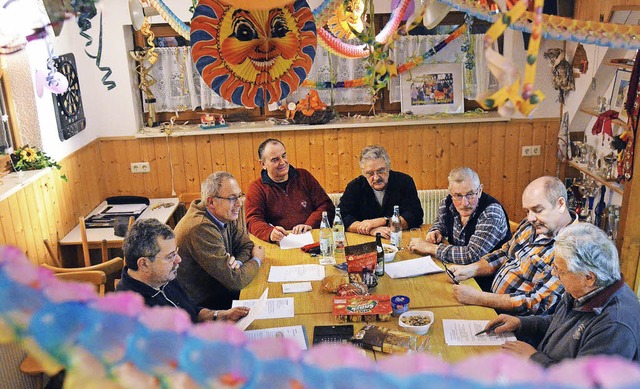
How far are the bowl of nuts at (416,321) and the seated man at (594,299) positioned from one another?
43 cm

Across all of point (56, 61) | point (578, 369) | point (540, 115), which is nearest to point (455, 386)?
point (578, 369)

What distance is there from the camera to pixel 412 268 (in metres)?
3.05

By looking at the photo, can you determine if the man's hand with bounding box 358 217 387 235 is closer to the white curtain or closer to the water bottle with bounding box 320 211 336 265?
the water bottle with bounding box 320 211 336 265

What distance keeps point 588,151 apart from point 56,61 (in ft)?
14.0

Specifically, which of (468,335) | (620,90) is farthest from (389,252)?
(620,90)

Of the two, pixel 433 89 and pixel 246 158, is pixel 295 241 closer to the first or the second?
pixel 246 158

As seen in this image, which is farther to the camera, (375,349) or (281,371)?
(375,349)

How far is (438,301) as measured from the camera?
269 cm

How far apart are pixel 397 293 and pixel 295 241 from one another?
923 mm

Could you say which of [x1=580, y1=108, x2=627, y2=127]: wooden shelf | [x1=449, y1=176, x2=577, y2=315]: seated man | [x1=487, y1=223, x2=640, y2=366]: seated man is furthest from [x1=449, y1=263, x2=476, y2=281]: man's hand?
[x1=580, y1=108, x2=627, y2=127]: wooden shelf

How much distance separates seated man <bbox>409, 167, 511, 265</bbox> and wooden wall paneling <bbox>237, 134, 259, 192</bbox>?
7.99 feet

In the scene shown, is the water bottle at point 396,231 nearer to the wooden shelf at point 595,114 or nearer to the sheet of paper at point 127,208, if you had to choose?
the wooden shelf at point 595,114

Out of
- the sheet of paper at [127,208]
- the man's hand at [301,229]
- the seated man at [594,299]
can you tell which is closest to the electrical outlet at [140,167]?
the sheet of paper at [127,208]

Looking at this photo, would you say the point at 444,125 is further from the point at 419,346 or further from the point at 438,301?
the point at 419,346
